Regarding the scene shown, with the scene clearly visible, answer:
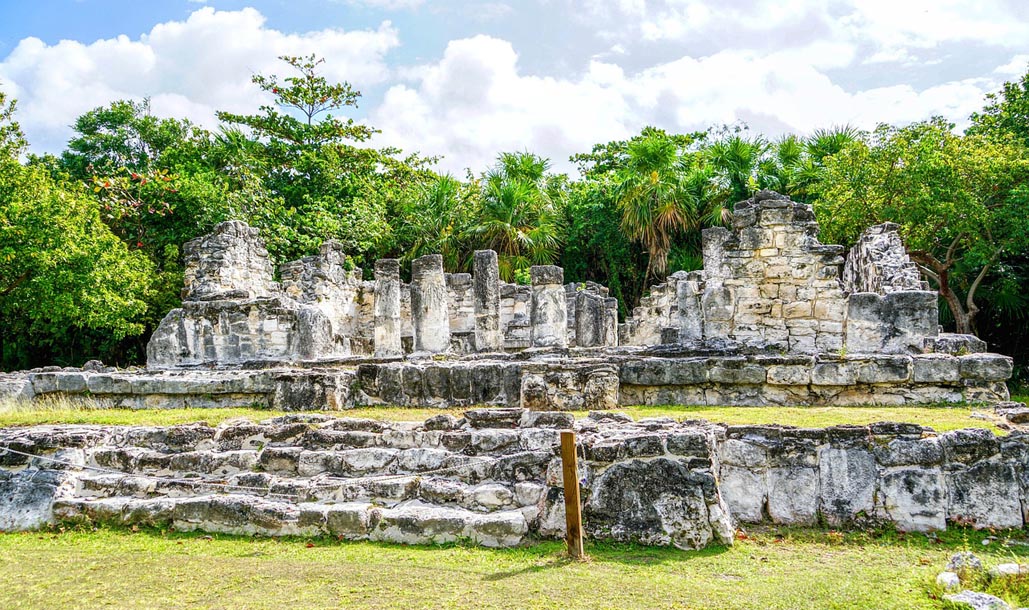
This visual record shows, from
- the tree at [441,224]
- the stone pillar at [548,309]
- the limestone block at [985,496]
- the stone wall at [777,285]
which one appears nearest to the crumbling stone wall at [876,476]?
the limestone block at [985,496]

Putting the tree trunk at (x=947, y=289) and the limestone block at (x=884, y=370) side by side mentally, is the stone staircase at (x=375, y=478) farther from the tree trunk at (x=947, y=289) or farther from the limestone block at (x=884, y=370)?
the tree trunk at (x=947, y=289)

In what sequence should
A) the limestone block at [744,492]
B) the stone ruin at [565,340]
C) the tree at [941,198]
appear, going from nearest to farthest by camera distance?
the limestone block at [744,492] < the stone ruin at [565,340] < the tree at [941,198]

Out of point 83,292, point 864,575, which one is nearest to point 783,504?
point 864,575

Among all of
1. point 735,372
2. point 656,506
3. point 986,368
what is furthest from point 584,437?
point 986,368

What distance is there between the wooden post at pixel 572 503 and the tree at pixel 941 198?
12.6 m

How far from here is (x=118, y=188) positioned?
2038 cm

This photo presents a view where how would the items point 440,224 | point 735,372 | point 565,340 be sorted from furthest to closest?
point 440,224
point 565,340
point 735,372

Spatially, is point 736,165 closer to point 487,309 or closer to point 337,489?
point 487,309

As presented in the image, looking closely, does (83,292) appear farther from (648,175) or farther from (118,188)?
(648,175)

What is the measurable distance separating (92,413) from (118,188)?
14.5m

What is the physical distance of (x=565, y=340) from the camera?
14.7m

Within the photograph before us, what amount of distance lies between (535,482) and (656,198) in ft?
58.0

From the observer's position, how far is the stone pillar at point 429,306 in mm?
13984

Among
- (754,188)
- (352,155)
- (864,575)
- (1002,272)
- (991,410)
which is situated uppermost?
(352,155)
